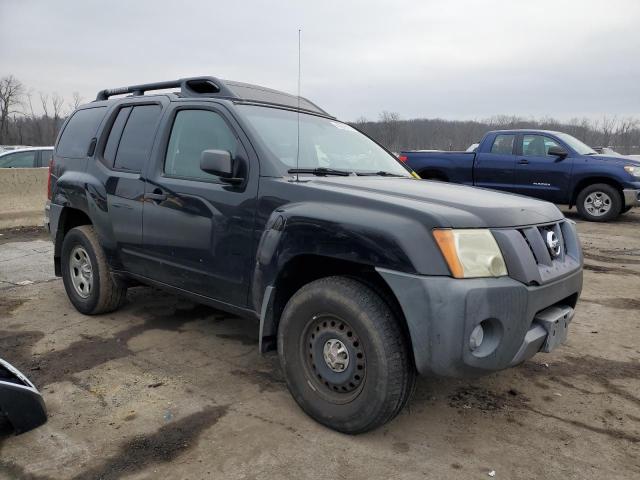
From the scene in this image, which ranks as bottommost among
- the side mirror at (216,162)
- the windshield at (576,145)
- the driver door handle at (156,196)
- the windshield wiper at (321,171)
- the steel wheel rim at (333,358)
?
the steel wheel rim at (333,358)

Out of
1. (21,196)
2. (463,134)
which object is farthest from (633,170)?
(463,134)

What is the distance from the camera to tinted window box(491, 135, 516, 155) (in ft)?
36.5

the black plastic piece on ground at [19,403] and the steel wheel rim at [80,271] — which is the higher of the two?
the steel wheel rim at [80,271]

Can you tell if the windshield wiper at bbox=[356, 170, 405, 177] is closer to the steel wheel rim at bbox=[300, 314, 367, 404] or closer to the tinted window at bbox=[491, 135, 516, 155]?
the steel wheel rim at bbox=[300, 314, 367, 404]

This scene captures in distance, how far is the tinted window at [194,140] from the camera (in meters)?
3.44

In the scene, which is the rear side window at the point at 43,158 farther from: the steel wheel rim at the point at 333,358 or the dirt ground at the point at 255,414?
the steel wheel rim at the point at 333,358

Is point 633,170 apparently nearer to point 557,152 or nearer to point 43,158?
point 557,152

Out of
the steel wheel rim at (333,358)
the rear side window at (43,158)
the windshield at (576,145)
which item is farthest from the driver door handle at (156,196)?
the rear side window at (43,158)

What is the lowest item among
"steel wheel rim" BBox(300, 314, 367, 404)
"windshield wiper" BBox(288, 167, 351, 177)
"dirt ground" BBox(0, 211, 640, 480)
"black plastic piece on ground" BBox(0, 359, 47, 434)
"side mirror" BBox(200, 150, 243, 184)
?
"dirt ground" BBox(0, 211, 640, 480)

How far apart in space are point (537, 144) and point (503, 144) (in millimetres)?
691

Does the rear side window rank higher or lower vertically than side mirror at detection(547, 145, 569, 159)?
lower

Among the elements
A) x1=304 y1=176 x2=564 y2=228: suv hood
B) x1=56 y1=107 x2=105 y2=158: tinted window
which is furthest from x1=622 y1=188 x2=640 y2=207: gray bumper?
x1=56 y1=107 x2=105 y2=158: tinted window

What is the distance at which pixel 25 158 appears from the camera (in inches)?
468

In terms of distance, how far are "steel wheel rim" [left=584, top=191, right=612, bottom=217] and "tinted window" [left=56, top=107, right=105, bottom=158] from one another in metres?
9.48
